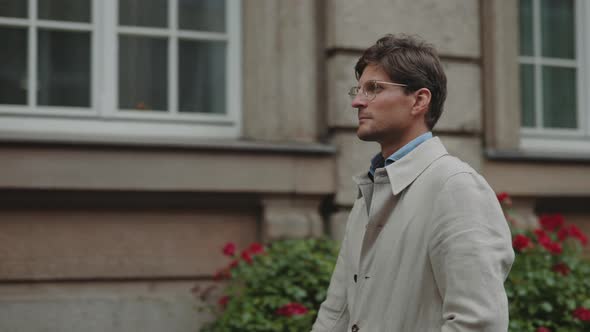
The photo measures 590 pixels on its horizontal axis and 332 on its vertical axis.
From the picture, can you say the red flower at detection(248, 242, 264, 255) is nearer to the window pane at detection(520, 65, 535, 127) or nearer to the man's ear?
the man's ear

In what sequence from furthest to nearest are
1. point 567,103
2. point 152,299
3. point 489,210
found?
point 567,103 → point 152,299 → point 489,210

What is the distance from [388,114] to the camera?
232 cm

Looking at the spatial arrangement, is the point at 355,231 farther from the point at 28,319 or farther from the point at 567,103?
the point at 567,103

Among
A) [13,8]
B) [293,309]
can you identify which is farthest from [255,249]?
[13,8]

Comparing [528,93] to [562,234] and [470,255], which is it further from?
[470,255]


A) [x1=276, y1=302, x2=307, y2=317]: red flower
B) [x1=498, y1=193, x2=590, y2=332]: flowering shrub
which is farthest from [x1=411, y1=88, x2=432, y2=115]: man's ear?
[x1=498, y1=193, x2=590, y2=332]: flowering shrub

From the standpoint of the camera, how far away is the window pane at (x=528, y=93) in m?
6.10

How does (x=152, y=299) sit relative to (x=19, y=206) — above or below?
below

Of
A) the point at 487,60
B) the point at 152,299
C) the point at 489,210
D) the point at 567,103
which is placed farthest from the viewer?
the point at 567,103

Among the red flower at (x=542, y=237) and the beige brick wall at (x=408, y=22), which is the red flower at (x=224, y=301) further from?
the red flower at (x=542, y=237)

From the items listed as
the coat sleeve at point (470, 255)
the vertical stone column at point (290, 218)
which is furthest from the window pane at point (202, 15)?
the coat sleeve at point (470, 255)

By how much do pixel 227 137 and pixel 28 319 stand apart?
5.76 ft

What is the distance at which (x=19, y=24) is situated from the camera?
495cm

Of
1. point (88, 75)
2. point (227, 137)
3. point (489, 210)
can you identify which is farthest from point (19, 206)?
point (489, 210)
